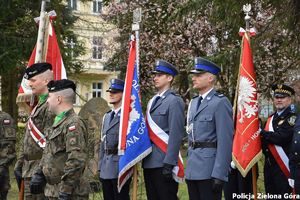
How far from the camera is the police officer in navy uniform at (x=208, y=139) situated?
5223mm

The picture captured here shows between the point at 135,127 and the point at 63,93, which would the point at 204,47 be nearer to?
the point at 135,127

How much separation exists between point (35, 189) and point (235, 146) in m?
2.64

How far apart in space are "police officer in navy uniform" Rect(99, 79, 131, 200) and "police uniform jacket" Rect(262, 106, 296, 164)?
176 cm

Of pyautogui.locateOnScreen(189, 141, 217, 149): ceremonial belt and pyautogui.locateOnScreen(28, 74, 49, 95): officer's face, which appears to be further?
pyautogui.locateOnScreen(28, 74, 49, 95): officer's face

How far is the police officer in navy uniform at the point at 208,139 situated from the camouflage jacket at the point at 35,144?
1.54 m

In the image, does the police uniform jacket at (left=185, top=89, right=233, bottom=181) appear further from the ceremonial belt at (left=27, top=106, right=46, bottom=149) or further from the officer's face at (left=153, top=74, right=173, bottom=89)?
the ceremonial belt at (left=27, top=106, right=46, bottom=149)

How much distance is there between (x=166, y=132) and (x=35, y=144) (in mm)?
1408

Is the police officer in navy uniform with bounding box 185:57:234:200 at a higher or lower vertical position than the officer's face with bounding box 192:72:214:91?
lower

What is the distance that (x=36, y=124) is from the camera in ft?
19.3

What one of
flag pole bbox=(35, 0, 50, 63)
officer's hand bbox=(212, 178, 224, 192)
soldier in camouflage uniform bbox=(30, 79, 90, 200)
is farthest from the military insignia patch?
flag pole bbox=(35, 0, 50, 63)

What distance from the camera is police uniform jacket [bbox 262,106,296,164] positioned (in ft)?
21.4

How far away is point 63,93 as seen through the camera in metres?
4.99

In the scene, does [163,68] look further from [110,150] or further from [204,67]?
[110,150]

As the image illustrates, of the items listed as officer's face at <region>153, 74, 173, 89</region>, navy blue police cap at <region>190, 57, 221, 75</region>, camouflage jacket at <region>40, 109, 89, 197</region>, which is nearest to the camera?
camouflage jacket at <region>40, 109, 89, 197</region>
